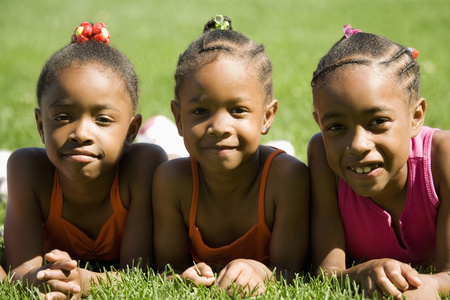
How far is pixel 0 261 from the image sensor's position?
12.1 ft

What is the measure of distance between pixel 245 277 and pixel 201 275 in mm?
198

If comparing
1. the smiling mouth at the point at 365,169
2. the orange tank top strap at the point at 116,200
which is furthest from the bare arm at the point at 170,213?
the smiling mouth at the point at 365,169

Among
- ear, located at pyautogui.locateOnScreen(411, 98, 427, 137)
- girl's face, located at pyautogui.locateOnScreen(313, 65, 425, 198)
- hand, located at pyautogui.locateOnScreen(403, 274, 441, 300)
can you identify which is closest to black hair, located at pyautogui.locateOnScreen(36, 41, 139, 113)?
girl's face, located at pyautogui.locateOnScreen(313, 65, 425, 198)

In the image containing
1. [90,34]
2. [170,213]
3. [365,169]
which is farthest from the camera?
[90,34]

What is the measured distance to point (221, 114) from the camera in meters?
3.20

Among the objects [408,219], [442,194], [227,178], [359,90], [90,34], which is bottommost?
[408,219]

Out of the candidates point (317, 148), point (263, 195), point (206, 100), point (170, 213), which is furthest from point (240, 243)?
point (206, 100)

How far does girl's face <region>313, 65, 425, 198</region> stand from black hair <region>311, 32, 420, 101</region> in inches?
1.8

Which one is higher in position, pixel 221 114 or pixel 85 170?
pixel 221 114

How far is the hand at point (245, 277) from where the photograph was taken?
2.88m

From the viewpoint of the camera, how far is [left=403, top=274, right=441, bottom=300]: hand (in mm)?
2738

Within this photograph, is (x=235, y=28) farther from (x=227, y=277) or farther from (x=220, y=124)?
(x=227, y=277)

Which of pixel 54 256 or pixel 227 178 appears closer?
pixel 54 256

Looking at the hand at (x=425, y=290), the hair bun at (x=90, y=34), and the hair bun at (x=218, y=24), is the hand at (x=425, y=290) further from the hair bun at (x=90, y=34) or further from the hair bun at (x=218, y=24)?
the hair bun at (x=90, y=34)
